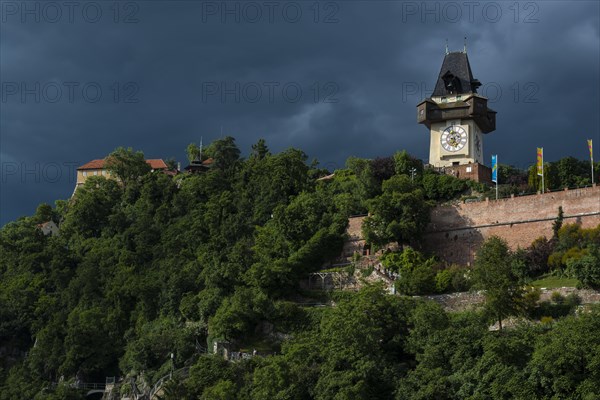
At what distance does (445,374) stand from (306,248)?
58.1 ft

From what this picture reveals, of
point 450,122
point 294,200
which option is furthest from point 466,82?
point 294,200

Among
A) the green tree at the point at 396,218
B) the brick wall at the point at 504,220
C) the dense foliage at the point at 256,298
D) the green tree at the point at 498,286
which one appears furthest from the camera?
the green tree at the point at 396,218

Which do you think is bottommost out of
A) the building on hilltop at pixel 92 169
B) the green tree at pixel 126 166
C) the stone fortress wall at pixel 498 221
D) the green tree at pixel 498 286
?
the green tree at pixel 498 286

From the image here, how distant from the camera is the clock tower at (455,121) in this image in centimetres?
7319

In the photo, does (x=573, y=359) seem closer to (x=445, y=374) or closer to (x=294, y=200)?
(x=445, y=374)

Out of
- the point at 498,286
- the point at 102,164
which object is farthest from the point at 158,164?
the point at 498,286

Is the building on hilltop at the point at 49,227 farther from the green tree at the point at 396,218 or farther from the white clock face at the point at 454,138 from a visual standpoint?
the green tree at the point at 396,218

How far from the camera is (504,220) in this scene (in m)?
62.5

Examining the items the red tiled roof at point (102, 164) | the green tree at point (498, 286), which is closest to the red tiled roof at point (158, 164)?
the red tiled roof at point (102, 164)

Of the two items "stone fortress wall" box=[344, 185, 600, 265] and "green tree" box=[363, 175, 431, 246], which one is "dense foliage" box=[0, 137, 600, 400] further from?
"stone fortress wall" box=[344, 185, 600, 265]

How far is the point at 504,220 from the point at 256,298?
51.6ft

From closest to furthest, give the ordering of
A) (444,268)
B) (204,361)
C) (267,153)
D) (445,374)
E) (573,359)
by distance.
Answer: (573,359), (445,374), (204,361), (444,268), (267,153)

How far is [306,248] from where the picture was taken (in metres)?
63.0

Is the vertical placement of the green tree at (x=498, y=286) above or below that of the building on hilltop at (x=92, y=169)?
below
